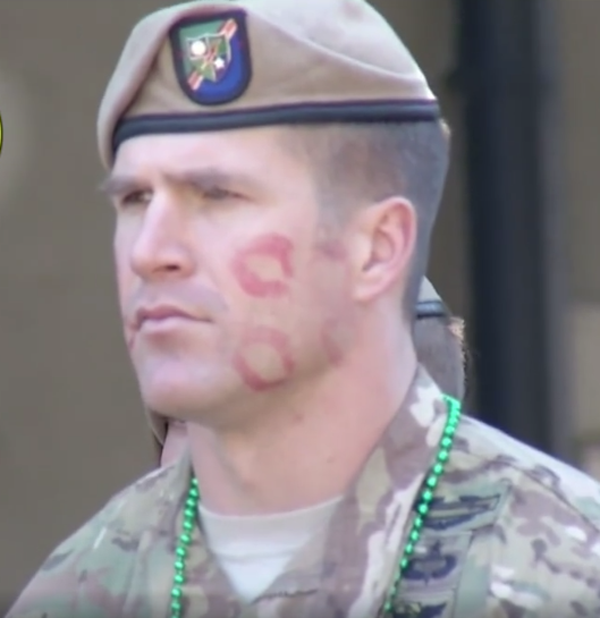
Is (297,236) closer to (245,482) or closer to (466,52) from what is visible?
(245,482)

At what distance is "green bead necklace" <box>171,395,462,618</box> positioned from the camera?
1.94m

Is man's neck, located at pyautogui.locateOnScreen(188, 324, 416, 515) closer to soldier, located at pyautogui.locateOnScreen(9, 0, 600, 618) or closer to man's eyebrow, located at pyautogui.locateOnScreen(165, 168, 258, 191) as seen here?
soldier, located at pyautogui.locateOnScreen(9, 0, 600, 618)

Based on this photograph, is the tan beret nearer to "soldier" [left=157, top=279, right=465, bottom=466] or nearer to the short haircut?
the short haircut

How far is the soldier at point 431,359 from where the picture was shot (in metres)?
2.61

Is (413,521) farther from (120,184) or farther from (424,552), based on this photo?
(120,184)

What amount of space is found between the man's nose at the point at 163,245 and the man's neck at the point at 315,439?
20cm

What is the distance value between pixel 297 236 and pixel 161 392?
232 millimetres

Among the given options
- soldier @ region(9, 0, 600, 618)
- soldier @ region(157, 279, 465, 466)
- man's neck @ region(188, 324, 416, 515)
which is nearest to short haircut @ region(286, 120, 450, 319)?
soldier @ region(9, 0, 600, 618)

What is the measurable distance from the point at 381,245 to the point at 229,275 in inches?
7.8

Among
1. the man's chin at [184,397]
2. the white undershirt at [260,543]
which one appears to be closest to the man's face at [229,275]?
the man's chin at [184,397]

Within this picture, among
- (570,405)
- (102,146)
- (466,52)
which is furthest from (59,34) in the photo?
(102,146)

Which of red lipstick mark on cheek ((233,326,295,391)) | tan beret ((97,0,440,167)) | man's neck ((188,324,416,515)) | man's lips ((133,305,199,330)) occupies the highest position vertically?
tan beret ((97,0,440,167))

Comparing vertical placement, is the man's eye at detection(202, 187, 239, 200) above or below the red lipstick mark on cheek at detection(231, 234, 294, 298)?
above

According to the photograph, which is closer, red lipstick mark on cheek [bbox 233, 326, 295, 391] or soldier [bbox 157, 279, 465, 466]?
red lipstick mark on cheek [bbox 233, 326, 295, 391]
